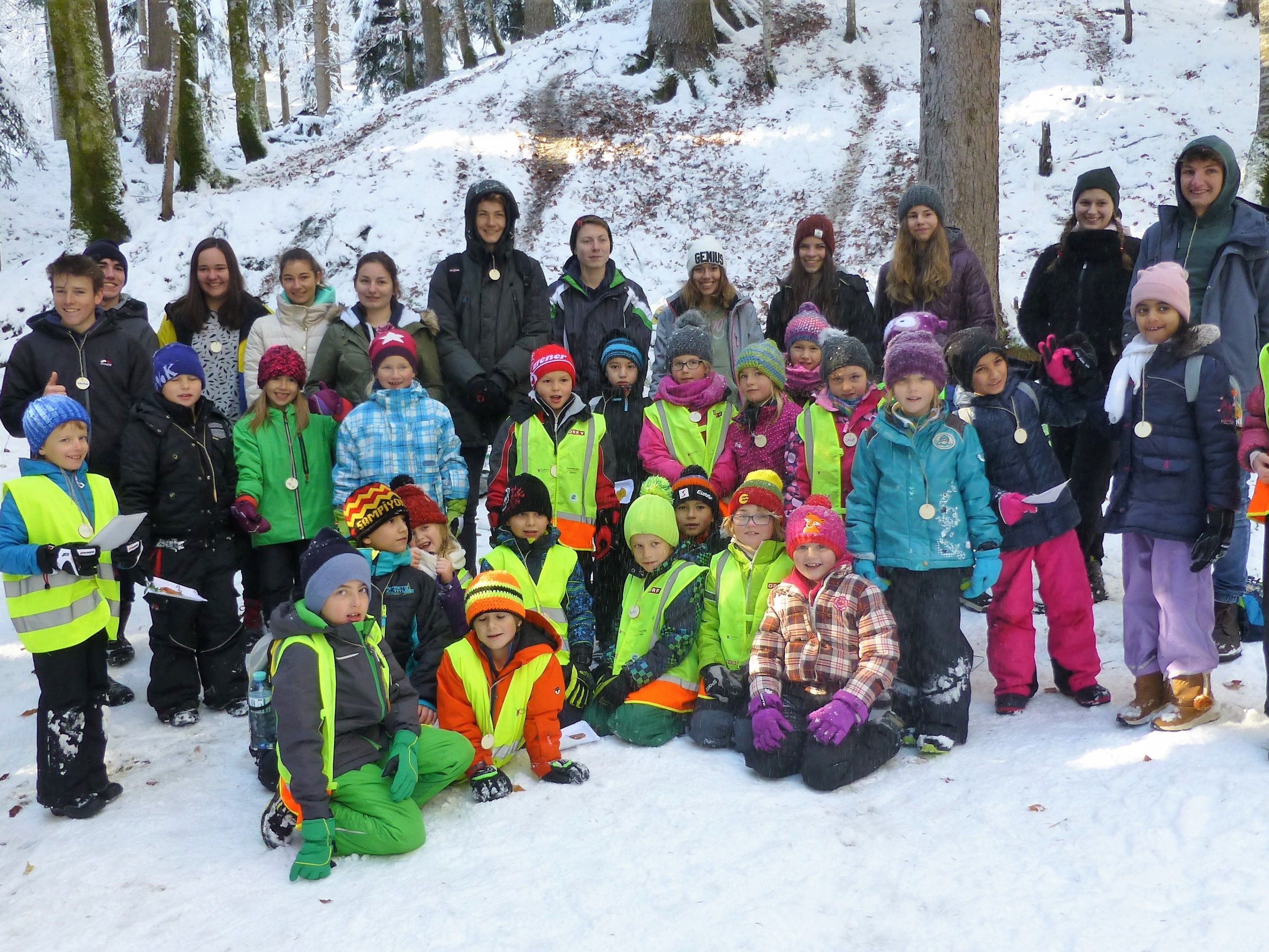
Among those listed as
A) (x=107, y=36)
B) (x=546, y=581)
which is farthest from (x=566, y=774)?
(x=107, y=36)

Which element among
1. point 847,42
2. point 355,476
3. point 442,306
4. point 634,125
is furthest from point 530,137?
point 355,476

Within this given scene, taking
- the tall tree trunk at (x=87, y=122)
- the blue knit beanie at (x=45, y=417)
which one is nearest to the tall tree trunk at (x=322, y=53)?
the tall tree trunk at (x=87, y=122)

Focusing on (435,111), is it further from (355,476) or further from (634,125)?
(355,476)

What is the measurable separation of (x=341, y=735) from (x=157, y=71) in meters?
16.2

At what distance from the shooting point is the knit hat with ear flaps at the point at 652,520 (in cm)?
484

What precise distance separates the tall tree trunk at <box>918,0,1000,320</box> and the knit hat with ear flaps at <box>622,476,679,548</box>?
4.38 m

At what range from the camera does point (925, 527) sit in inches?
177

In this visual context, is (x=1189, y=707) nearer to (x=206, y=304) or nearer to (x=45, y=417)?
(x=45, y=417)

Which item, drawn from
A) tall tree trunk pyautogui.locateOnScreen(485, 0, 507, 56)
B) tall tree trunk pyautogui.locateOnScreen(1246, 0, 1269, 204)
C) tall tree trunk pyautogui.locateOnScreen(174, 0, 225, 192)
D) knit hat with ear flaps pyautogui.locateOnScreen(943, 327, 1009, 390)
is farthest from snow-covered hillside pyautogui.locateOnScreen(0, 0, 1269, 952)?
tall tree trunk pyautogui.locateOnScreen(485, 0, 507, 56)

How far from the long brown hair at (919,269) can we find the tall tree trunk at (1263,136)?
16.3 feet

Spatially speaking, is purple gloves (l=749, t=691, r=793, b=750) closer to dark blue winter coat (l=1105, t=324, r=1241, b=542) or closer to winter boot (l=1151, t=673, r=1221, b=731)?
winter boot (l=1151, t=673, r=1221, b=731)

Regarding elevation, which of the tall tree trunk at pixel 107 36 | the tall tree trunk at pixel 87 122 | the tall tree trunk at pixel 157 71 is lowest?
the tall tree trunk at pixel 87 122

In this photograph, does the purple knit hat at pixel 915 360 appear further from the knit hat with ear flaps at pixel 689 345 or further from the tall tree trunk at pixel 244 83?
the tall tree trunk at pixel 244 83

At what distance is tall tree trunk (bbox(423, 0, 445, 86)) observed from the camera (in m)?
24.1
